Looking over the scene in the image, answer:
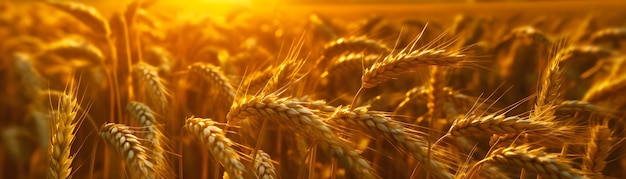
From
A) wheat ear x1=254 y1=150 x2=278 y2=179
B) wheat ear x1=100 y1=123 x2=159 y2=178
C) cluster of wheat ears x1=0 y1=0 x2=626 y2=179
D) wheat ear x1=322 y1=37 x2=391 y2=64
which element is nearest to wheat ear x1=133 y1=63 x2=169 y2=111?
cluster of wheat ears x1=0 y1=0 x2=626 y2=179

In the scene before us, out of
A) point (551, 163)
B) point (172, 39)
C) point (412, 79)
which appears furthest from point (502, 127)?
point (172, 39)

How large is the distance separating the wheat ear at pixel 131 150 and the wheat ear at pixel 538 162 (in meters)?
0.70

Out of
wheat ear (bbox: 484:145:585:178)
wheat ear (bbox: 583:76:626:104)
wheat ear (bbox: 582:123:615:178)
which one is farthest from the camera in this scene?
wheat ear (bbox: 583:76:626:104)

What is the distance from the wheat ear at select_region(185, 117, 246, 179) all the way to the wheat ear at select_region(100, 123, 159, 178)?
121 mm

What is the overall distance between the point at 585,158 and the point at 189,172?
1.65m

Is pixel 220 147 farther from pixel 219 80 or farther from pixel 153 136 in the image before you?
pixel 219 80

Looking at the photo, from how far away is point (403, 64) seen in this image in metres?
1.52

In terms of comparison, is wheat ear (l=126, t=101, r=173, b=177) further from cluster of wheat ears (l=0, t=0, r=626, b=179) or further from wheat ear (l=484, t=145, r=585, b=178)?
wheat ear (l=484, t=145, r=585, b=178)

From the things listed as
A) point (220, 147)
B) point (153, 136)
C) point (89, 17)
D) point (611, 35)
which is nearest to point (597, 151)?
point (220, 147)

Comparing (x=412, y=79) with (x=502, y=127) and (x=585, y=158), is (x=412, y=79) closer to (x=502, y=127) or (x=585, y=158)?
(x=585, y=158)

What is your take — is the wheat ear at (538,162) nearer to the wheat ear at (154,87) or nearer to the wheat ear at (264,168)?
the wheat ear at (264,168)

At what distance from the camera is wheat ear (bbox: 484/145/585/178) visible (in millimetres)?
1210

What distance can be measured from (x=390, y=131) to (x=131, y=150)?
55 centimetres

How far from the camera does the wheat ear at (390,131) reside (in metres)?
1.35
